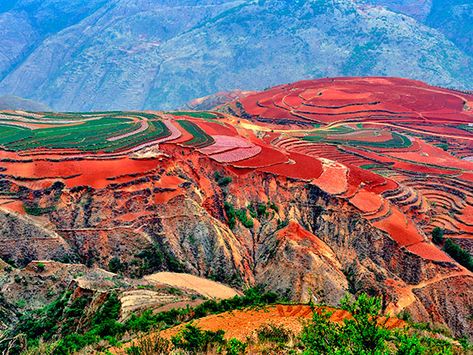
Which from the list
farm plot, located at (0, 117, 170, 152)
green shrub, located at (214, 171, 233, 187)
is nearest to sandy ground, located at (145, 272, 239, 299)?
green shrub, located at (214, 171, 233, 187)

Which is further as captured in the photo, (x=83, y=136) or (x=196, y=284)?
(x=83, y=136)

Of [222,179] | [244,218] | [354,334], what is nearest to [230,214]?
[244,218]

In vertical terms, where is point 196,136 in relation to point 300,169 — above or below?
above

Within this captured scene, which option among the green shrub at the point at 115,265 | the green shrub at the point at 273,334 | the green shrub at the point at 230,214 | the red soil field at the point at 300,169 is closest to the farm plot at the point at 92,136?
the green shrub at the point at 230,214

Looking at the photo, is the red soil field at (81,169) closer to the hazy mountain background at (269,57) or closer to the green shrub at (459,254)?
the green shrub at (459,254)

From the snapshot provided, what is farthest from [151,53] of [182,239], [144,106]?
[182,239]

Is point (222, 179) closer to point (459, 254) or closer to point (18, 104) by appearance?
point (459, 254)

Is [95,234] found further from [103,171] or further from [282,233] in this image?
[282,233]

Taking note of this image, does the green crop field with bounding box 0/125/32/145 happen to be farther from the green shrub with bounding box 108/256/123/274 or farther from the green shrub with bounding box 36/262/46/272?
the green shrub with bounding box 108/256/123/274
